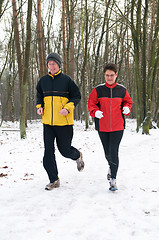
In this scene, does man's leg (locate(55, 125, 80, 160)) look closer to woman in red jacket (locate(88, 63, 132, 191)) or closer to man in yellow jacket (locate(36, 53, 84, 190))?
man in yellow jacket (locate(36, 53, 84, 190))

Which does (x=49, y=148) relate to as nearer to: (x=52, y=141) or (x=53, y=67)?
(x=52, y=141)

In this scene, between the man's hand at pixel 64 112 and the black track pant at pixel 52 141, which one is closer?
the man's hand at pixel 64 112

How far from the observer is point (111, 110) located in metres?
3.43

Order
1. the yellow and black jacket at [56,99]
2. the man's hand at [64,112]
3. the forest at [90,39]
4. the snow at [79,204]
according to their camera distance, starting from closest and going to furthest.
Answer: the snow at [79,204] → the man's hand at [64,112] → the yellow and black jacket at [56,99] → the forest at [90,39]

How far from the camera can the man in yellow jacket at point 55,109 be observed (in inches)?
133

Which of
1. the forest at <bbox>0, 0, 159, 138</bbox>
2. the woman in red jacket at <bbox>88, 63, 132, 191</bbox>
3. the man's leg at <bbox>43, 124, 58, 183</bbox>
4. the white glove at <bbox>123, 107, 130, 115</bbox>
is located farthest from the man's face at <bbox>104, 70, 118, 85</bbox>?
the forest at <bbox>0, 0, 159, 138</bbox>

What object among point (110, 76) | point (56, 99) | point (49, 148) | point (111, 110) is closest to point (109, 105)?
point (111, 110)

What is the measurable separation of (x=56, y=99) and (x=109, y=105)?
869 mm

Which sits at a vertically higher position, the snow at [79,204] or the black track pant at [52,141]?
the black track pant at [52,141]

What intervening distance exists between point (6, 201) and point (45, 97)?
1.67 meters

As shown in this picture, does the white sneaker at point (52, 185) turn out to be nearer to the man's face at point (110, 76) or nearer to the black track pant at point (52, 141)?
the black track pant at point (52, 141)

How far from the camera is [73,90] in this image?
3.57 meters

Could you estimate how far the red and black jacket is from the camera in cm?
342

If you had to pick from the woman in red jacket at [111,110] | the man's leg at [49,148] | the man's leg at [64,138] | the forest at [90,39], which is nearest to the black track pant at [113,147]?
the woman in red jacket at [111,110]
